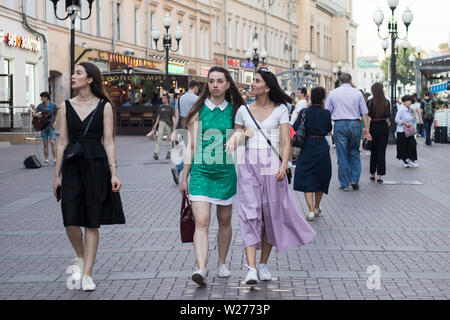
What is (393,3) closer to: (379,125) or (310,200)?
(379,125)

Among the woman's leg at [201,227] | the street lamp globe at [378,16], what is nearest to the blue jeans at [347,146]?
the woman's leg at [201,227]

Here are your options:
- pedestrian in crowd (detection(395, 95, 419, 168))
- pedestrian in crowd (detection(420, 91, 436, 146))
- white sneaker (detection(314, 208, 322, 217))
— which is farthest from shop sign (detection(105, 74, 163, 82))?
white sneaker (detection(314, 208, 322, 217))

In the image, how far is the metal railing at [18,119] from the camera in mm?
28906

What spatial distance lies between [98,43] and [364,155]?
19.4 meters

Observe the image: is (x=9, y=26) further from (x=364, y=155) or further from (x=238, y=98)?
(x=238, y=98)

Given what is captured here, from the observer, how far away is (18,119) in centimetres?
2941

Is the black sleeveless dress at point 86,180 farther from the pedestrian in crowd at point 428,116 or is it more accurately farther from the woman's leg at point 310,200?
the pedestrian in crowd at point 428,116

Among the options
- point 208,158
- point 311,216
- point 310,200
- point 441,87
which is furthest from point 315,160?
point 441,87

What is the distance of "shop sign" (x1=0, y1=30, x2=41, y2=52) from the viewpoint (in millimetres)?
29875

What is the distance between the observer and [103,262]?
7.71 m

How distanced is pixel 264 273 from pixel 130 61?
115ft

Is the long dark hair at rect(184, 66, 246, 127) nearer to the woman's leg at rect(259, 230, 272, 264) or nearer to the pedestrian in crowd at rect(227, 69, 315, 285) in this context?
the pedestrian in crowd at rect(227, 69, 315, 285)

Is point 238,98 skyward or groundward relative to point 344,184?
skyward
